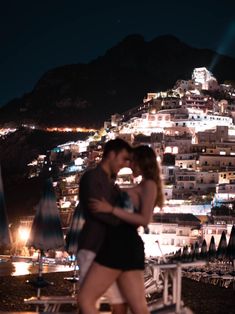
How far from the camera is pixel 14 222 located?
76062 mm

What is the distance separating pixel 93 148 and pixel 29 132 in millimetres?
42514

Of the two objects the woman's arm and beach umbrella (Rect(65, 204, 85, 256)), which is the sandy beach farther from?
the woman's arm

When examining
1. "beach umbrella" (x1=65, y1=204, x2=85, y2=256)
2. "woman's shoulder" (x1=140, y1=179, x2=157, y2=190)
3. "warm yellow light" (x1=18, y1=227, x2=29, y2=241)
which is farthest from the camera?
"warm yellow light" (x1=18, y1=227, x2=29, y2=241)

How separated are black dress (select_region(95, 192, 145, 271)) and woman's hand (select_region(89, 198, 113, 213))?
0.13m

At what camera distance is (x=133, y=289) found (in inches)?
177

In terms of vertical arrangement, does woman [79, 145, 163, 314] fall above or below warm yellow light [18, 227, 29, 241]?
above

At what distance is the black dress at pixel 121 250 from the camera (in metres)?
4.44

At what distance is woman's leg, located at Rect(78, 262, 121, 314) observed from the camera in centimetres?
443

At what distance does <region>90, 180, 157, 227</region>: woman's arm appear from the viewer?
4.46 meters

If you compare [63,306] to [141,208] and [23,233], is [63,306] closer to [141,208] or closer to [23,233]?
[141,208]

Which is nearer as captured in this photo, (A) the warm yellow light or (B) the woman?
(B) the woman

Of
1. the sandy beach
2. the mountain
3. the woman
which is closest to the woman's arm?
the woman

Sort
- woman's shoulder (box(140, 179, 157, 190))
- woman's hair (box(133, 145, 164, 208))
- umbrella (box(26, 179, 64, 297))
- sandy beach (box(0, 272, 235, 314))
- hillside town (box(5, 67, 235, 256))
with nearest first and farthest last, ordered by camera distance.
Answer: woman's shoulder (box(140, 179, 157, 190)) < woman's hair (box(133, 145, 164, 208)) < sandy beach (box(0, 272, 235, 314)) < umbrella (box(26, 179, 64, 297)) < hillside town (box(5, 67, 235, 256))

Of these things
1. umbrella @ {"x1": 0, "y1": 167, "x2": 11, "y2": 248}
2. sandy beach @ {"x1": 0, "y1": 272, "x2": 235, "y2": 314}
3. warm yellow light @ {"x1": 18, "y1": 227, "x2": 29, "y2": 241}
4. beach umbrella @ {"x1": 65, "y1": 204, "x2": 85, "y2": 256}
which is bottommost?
warm yellow light @ {"x1": 18, "y1": 227, "x2": 29, "y2": 241}
